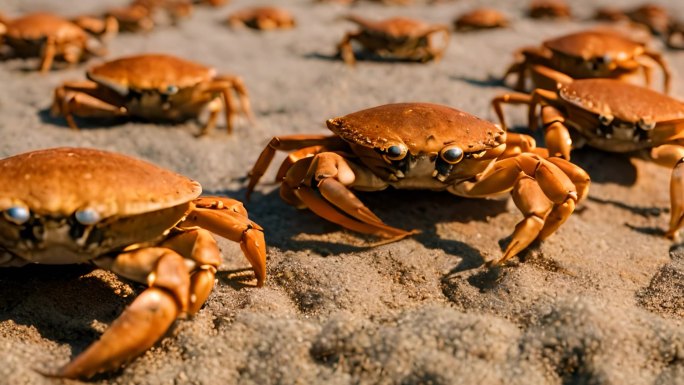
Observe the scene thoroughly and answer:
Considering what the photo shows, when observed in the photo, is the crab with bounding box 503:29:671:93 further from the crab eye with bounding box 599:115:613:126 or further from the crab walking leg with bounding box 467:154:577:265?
the crab walking leg with bounding box 467:154:577:265

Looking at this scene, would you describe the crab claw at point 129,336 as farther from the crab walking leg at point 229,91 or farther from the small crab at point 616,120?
the crab walking leg at point 229,91

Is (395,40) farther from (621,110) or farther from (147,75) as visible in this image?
(621,110)

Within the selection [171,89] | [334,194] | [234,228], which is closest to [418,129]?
[334,194]

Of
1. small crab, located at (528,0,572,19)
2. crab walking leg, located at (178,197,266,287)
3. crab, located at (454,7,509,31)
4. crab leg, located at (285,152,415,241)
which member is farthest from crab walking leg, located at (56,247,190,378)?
small crab, located at (528,0,572,19)

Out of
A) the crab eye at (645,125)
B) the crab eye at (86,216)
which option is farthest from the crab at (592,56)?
the crab eye at (86,216)

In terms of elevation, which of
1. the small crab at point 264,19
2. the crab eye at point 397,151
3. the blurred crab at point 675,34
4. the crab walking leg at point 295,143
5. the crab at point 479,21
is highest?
the crab eye at point 397,151

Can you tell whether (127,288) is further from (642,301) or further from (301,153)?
(642,301)
